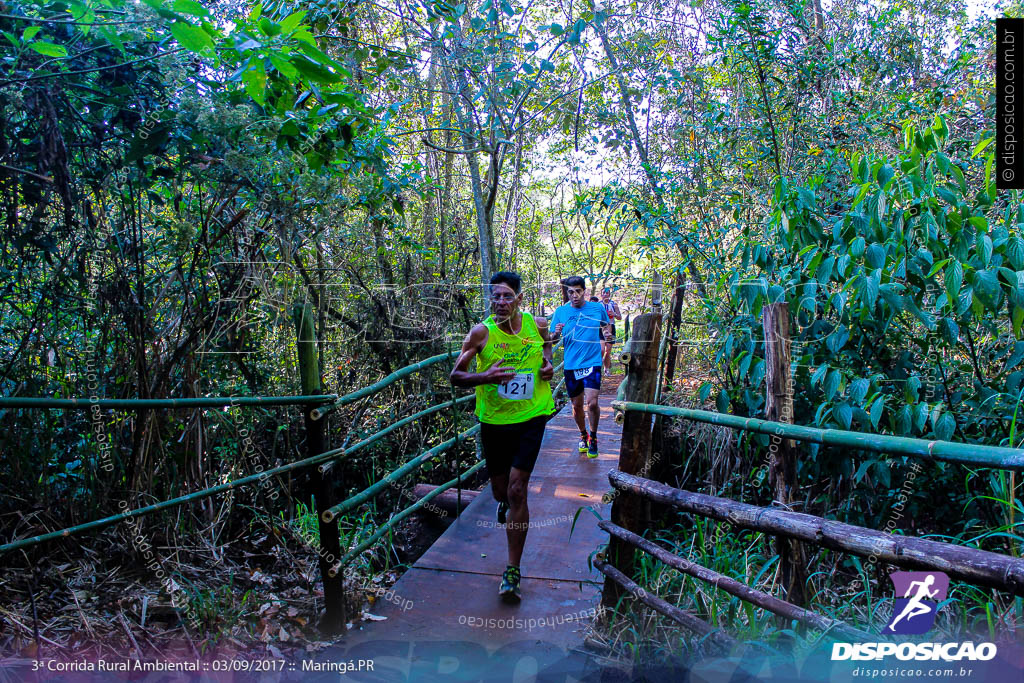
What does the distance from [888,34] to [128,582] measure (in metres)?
8.03

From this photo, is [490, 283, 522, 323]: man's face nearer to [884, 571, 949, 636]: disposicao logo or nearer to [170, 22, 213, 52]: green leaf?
[170, 22, 213, 52]: green leaf

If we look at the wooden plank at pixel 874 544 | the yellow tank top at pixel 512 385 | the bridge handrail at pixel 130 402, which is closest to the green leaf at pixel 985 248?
the wooden plank at pixel 874 544

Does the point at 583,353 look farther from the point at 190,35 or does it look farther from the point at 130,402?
the point at 190,35

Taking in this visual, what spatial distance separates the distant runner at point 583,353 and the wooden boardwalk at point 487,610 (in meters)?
1.13

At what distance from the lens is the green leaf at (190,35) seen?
198cm

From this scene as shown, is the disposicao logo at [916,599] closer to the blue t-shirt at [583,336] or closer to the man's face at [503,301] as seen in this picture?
the man's face at [503,301]

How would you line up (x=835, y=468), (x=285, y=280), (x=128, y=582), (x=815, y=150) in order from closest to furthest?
1. (x=128, y=582)
2. (x=835, y=468)
3. (x=285, y=280)
4. (x=815, y=150)

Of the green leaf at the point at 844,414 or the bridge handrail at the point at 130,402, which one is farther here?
the green leaf at the point at 844,414

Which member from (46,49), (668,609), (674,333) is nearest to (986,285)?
(668,609)

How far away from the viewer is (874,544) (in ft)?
5.57

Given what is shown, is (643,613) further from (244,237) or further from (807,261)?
(244,237)

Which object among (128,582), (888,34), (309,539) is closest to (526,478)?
(309,539)

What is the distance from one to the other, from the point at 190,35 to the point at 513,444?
7.38 feet

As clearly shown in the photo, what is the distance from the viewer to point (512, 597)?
10.1 ft
